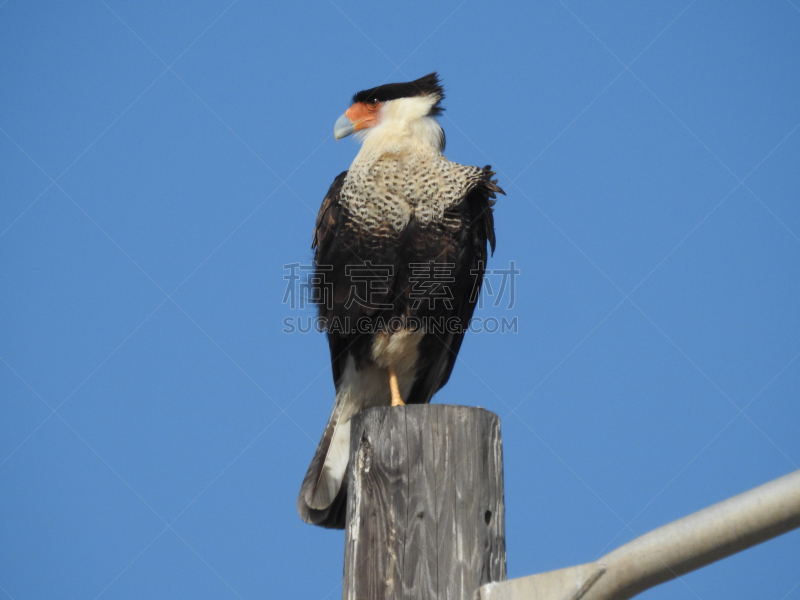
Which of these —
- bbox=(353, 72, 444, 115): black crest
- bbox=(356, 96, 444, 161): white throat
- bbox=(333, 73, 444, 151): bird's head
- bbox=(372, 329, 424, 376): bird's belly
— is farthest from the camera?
bbox=(353, 72, 444, 115): black crest

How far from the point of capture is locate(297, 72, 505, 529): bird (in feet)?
13.4

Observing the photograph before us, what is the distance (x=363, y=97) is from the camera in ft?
15.6

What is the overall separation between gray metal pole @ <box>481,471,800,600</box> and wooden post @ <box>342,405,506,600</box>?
1.08 feet

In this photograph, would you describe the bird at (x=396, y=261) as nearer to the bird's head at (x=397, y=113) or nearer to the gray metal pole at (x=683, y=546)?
the bird's head at (x=397, y=113)

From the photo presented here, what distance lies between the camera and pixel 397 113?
15.0 ft

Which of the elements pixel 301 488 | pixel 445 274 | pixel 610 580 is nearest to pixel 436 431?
pixel 610 580

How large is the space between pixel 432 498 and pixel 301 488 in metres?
1.41

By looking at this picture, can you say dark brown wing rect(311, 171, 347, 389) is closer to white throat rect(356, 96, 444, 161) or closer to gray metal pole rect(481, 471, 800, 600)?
white throat rect(356, 96, 444, 161)

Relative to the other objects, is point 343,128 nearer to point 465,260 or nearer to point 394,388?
point 465,260

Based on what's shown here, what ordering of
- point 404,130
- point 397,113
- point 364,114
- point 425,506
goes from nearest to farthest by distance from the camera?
point 425,506
point 404,130
point 397,113
point 364,114

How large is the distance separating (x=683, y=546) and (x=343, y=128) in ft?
11.5

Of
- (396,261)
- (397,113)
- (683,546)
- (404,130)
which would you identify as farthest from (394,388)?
(683,546)

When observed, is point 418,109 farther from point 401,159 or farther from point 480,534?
point 480,534

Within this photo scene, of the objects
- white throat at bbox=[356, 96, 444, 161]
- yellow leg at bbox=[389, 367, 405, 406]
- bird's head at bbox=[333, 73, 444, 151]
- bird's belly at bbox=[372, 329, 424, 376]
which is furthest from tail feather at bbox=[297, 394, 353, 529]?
bird's head at bbox=[333, 73, 444, 151]
